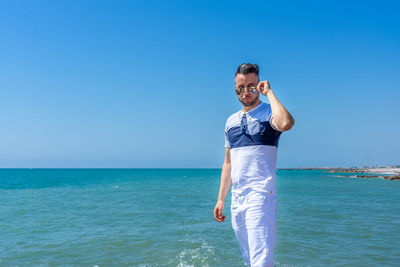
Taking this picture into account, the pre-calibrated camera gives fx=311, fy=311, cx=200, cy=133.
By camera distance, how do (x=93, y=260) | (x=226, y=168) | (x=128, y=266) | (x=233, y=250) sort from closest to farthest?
(x=226, y=168) < (x=128, y=266) < (x=93, y=260) < (x=233, y=250)

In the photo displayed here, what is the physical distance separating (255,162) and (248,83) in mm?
770

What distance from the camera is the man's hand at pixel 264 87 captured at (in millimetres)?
2770

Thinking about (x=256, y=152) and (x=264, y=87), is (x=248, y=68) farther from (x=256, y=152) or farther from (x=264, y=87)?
(x=256, y=152)

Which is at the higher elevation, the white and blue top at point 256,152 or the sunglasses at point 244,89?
the sunglasses at point 244,89

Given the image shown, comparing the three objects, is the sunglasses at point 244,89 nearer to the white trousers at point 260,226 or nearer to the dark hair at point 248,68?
the dark hair at point 248,68

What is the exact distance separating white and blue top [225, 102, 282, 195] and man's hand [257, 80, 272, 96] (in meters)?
0.20

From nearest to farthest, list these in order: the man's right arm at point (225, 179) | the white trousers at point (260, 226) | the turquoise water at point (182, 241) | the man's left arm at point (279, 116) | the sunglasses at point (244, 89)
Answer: the man's left arm at point (279, 116)
the white trousers at point (260, 226)
the sunglasses at point (244, 89)
the man's right arm at point (225, 179)
the turquoise water at point (182, 241)

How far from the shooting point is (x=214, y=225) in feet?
40.3

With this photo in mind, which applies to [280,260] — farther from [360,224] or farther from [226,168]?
[360,224]

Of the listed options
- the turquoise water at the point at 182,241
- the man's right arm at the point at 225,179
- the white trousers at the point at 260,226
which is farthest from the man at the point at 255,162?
the turquoise water at the point at 182,241

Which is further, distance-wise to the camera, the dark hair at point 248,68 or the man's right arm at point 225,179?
the man's right arm at point 225,179

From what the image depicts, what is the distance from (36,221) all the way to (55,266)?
7.87m

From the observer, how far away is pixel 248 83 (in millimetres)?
3014

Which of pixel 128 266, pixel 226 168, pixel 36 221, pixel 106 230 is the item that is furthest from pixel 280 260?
pixel 36 221
